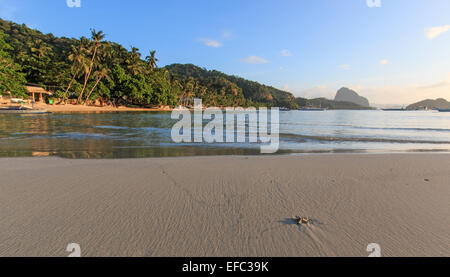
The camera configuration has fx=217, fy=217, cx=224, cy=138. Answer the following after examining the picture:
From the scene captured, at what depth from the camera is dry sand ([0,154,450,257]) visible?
196cm

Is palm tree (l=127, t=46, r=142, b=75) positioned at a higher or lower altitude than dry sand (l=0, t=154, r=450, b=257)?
higher

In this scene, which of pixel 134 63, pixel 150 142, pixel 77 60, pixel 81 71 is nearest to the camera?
pixel 150 142

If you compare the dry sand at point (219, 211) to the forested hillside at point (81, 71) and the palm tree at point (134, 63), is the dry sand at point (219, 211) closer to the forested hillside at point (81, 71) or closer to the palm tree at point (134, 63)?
the forested hillside at point (81, 71)

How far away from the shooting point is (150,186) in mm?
3547

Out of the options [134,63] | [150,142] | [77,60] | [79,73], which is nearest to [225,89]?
[134,63]

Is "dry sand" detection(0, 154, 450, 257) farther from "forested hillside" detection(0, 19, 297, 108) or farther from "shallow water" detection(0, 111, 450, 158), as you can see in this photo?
"forested hillside" detection(0, 19, 297, 108)

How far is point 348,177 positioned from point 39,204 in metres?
4.99

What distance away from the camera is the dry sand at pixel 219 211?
196 centimetres

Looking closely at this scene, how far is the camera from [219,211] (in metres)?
2.66

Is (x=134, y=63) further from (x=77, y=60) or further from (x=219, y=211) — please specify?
(x=219, y=211)

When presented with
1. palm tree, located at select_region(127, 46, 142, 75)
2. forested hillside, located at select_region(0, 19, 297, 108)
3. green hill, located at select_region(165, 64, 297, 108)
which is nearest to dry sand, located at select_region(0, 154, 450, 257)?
forested hillside, located at select_region(0, 19, 297, 108)

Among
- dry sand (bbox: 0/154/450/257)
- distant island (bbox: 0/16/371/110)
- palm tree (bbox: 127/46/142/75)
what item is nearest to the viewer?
dry sand (bbox: 0/154/450/257)
